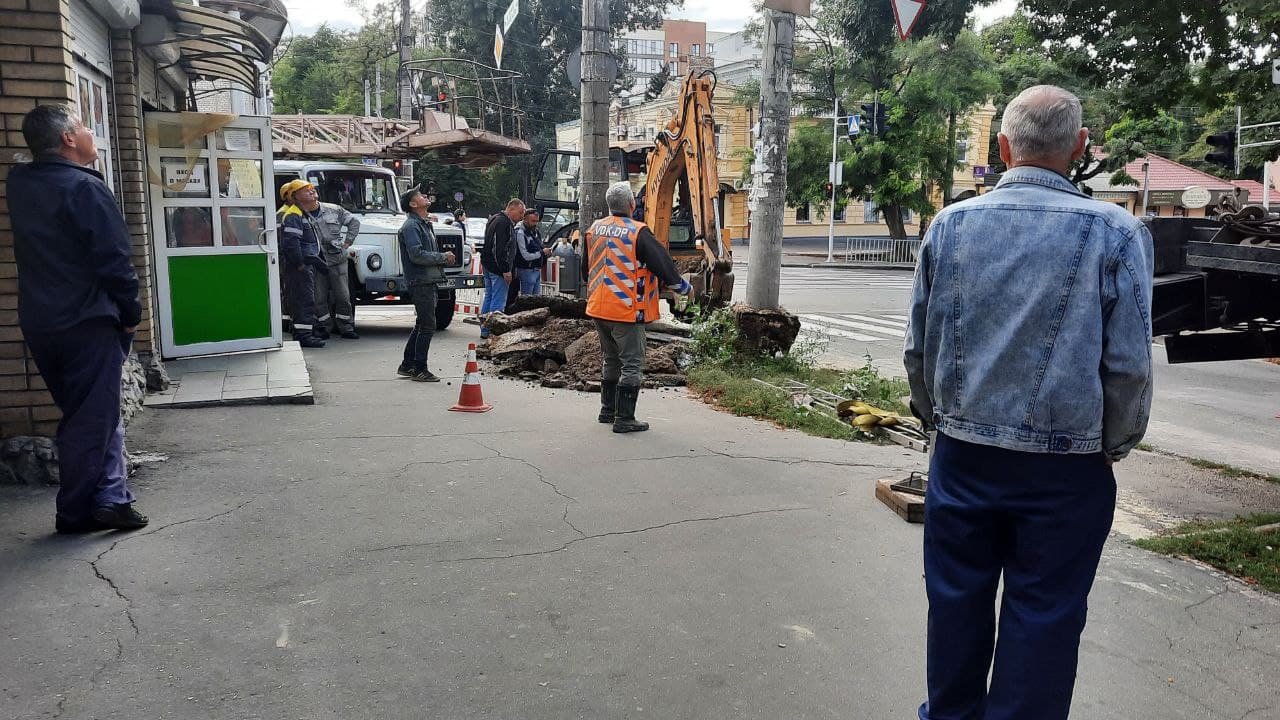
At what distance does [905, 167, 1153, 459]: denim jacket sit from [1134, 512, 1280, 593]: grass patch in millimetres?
2782

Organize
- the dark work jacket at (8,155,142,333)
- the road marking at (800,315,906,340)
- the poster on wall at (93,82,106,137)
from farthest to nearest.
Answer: the road marking at (800,315,906,340) → the poster on wall at (93,82,106,137) → the dark work jacket at (8,155,142,333)

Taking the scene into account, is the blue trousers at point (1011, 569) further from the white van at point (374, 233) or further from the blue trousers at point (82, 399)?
the white van at point (374, 233)

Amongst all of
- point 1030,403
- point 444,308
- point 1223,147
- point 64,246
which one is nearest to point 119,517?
point 64,246

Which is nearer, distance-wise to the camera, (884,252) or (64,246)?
(64,246)

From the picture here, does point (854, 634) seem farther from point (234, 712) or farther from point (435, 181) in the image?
point (435, 181)

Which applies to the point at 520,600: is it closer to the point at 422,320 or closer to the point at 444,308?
the point at 422,320

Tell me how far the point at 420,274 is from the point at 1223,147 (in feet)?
63.7

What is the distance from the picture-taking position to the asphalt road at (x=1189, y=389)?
27.7 ft

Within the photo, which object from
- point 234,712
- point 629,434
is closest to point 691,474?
point 629,434

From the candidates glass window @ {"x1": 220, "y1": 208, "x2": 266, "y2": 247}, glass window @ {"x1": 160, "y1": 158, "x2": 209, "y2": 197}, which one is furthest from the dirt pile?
glass window @ {"x1": 160, "y1": 158, "x2": 209, "y2": 197}

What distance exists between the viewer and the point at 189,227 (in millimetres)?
9586

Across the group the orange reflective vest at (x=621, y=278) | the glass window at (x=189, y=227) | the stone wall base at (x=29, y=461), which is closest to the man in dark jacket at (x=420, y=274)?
the glass window at (x=189, y=227)

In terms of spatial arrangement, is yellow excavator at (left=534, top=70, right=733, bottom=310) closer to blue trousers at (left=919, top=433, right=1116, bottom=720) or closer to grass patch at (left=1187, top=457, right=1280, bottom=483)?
grass patch at (left=1187, top=457, right=1280, bottom=483)

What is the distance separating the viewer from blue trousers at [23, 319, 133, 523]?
488 centimetres
